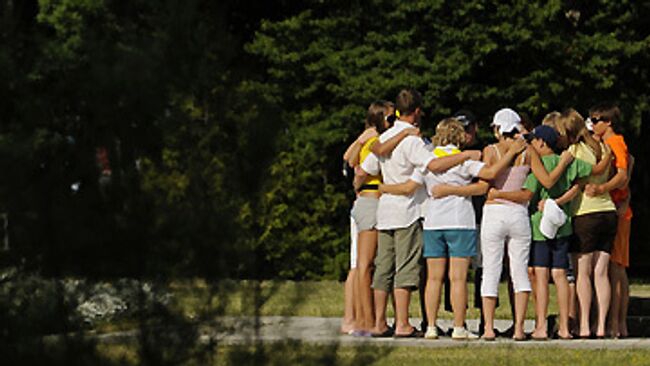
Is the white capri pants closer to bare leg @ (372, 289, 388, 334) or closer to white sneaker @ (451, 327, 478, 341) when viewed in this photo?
white sneaker @ (451, 327, 478, 341)

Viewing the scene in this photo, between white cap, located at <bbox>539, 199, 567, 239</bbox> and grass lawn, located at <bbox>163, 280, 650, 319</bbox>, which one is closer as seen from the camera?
grass lawn, located at <bbox>163, 280, 650, 319</bbox>

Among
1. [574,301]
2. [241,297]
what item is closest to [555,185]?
[574,301]

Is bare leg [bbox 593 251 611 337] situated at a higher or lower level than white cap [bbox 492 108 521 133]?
lower

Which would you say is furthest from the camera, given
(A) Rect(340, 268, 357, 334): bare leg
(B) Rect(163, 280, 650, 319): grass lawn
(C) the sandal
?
(A) Rect(340, 268, 357, 334): bare leg

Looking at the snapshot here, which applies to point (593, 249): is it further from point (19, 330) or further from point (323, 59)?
point (323, 59)

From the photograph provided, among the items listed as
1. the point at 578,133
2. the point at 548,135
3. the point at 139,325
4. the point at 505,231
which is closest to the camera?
the point at 139,325

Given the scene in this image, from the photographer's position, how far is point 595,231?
14.3m

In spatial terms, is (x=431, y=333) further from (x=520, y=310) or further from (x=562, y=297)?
(x=562, y=297)

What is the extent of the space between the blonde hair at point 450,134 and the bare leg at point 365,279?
965 mm

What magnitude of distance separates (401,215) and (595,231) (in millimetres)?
1593

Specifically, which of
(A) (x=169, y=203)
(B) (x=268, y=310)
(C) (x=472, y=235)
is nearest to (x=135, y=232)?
(A) (x=169, y=203)

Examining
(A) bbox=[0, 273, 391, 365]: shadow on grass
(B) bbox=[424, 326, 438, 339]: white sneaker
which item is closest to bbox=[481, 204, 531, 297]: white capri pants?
(B) bbox=[424, 326, 438, 339]: white sneaker

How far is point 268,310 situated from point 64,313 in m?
0.75

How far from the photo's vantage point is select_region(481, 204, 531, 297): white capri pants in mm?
13797
